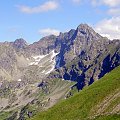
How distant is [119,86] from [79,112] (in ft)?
44.7

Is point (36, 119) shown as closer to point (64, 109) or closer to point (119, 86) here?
point (64, 109)

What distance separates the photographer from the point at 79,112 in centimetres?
9181

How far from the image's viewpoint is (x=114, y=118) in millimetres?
65688

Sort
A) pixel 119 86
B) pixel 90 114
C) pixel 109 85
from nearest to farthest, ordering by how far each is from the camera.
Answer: pixel 90 114, pixel 119 86, pixel 109 85

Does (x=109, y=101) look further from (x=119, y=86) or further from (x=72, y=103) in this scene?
(x=72, y=103)

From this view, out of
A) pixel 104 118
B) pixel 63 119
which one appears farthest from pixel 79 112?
pixel 104 118

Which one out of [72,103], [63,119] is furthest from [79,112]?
[72,103]

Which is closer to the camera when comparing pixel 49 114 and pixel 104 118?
pixel 104 118

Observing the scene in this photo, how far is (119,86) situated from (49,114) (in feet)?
73.3

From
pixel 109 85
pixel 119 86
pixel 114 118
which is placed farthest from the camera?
pixel 109 85

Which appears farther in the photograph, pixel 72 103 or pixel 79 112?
pixel 72 103

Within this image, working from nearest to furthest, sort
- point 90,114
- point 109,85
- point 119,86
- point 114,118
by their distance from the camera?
point 114,118
point 90,114
point 119,86
point 109,85

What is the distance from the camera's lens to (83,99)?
10044 cm

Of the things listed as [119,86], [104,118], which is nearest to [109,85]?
[119,86]
